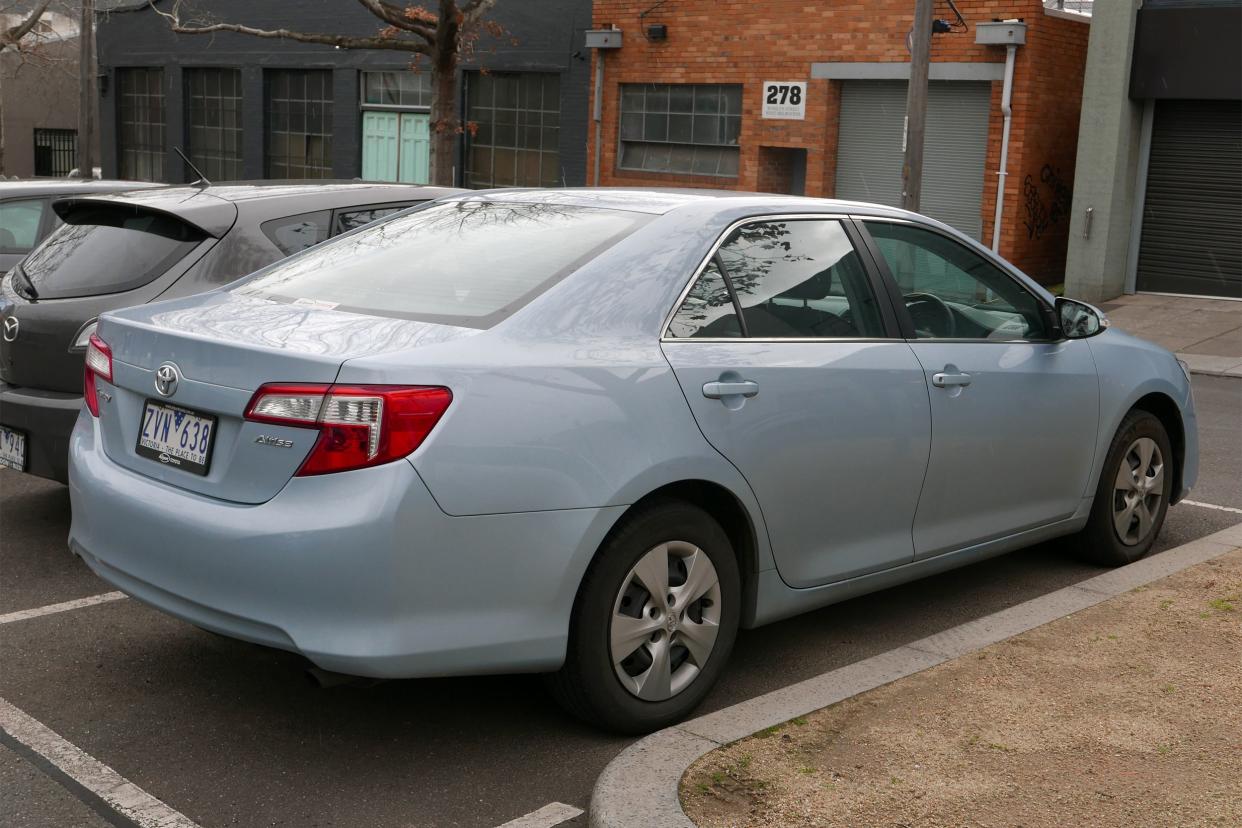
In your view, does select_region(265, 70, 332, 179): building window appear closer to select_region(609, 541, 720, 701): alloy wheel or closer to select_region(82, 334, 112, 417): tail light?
select_region(82, 334, 112, 417): tail light

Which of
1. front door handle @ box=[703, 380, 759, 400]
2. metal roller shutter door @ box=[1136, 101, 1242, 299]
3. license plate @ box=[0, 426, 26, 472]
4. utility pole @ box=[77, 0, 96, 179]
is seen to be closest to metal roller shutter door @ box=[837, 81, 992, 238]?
metal roller shutter door @ box=[1136, 101, 1242, 299]

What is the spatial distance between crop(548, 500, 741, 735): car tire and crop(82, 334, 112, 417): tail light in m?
1.67

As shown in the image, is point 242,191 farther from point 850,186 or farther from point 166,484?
point 850,186

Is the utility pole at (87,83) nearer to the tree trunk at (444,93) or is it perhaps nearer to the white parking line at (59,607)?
the tree trunk at (444,93)

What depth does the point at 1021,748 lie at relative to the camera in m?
3.95

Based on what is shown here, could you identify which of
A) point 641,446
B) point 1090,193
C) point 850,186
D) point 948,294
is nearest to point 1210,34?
point 1090,193

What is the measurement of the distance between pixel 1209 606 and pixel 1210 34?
1550 centimetres

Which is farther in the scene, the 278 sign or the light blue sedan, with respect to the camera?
the 278 sign

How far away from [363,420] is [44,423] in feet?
9.67

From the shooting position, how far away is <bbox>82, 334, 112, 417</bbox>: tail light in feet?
14.5

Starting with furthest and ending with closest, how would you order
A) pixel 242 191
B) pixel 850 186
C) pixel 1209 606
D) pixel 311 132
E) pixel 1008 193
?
pixel 311 132 → pixel 850 186 → pixel 1008 193 → pixel 242 191 → pixel 1209 606

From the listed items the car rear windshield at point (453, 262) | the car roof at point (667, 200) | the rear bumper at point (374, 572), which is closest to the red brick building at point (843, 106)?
the car roof at point (667, 200)

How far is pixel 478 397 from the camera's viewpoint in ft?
12.3

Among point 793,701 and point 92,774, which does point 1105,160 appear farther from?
point 92,774
